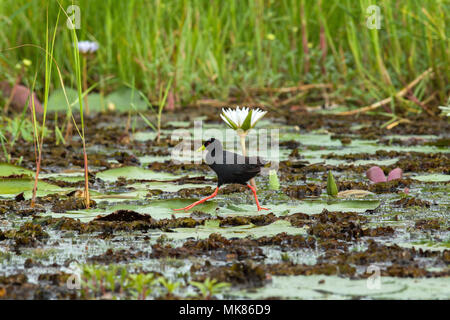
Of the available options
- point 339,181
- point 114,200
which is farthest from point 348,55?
point 114,200

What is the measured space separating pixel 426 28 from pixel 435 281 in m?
6.08

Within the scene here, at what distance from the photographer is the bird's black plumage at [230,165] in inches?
155

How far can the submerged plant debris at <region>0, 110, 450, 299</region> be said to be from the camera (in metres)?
2.82

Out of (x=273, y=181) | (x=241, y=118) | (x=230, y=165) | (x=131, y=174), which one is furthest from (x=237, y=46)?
(x=230, y=165)

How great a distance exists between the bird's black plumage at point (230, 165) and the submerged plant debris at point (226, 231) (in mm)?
210

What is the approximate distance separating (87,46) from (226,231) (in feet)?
21.7

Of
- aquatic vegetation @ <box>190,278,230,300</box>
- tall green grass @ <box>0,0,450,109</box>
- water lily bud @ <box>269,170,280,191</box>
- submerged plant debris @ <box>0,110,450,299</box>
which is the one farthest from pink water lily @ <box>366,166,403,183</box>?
tall green grass @ <box>0,0,450,109</box>

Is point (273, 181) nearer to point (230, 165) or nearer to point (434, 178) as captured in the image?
point (230, 165)

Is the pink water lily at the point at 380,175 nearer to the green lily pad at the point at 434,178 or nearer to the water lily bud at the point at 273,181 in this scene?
the green lily pad at the point at 434,178

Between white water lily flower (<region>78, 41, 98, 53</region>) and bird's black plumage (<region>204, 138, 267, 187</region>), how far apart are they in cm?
608

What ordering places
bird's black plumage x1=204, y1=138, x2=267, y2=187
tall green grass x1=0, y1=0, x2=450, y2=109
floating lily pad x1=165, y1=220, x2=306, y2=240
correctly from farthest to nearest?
tall green grass x1=0, y1=0, x2=450, y2=109
bird's black plumage x1=204, y1=138, x2=267, y2=187
floating lily pad x1=165, y1=220, x2=306, y2=240

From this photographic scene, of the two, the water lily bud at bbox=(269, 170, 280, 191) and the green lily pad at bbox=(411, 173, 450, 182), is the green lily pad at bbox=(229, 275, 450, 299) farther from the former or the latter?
the green lily pad at bbox=(411, 173, 450, 182)

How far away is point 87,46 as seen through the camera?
9797 mm
